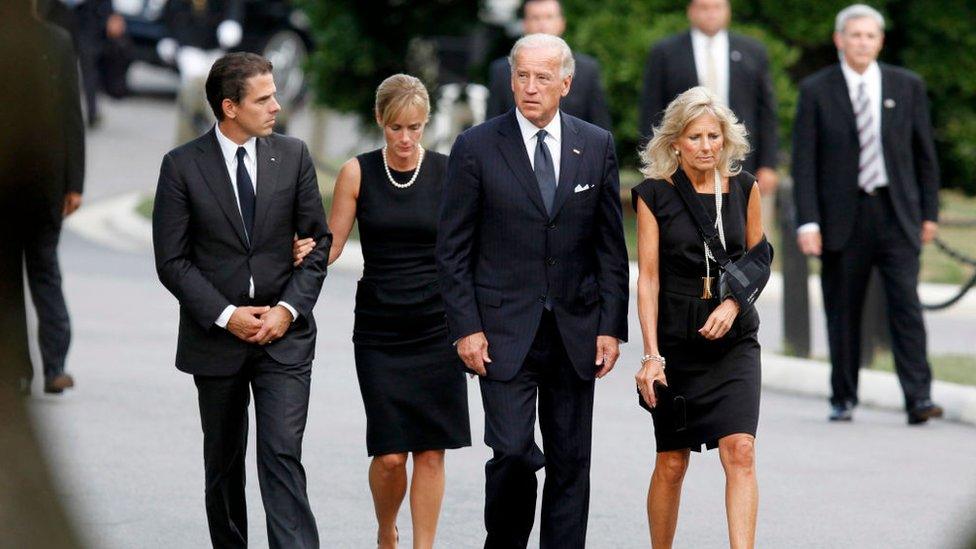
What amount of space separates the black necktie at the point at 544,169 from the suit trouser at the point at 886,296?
3.79 m

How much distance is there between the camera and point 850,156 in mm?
8055

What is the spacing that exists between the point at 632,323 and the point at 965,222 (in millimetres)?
2914

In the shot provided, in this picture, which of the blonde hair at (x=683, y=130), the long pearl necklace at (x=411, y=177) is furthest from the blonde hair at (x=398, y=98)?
the blonde hair at (x=683, y=130)

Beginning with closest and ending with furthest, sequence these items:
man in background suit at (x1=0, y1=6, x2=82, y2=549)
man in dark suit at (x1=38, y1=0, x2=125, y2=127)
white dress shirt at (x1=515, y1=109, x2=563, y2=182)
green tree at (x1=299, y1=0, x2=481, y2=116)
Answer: man in background suit at (x1=0, y1=6, x2=82, y2=549), white dress shirt at (x1=515, y1=109, x2=563, y2=182), green tree at (x1=299, y1=0, x2=481, y2=116), man in dark suit at (x1=38, y1=0, x2=125, y2=127)

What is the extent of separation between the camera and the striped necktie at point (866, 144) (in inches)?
316

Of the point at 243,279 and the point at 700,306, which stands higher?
the point at 243,279

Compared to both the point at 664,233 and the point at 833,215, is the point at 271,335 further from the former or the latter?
the point at 833,215

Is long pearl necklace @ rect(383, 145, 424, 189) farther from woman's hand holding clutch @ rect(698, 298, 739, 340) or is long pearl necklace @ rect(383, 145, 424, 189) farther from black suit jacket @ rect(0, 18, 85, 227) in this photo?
black suit jacket @ rect(0, 18, 85, 227)

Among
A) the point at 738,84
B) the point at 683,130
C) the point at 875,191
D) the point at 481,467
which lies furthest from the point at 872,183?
the point at 683,130

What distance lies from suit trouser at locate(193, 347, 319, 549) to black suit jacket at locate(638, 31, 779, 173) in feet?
16.1

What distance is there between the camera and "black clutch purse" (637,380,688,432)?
15.6 ft

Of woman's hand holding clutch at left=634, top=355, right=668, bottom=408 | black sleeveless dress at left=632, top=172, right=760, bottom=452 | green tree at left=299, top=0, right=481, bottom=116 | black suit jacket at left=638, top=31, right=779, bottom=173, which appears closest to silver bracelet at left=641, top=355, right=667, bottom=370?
woman's hand holding clutch at left=634, top=355, right=668, bottom=408

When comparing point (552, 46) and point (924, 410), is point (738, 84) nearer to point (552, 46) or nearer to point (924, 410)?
point (924, 410)

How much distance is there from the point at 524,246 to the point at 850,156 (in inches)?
151
